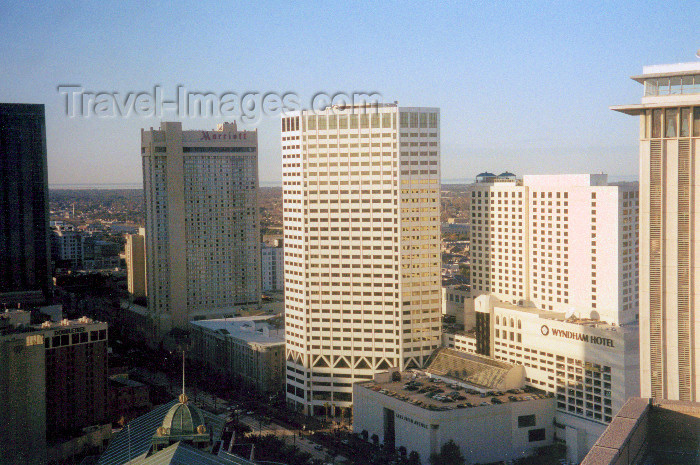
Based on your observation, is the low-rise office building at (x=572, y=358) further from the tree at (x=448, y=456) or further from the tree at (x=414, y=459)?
the tree at (x=414, y=459)

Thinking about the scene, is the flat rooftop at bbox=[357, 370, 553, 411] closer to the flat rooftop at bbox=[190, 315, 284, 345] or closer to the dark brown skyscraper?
the flat rooftop at bbox=[190, 315, 284, 345]

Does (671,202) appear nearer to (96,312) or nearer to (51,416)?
(51,416)

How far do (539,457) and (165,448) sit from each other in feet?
70.6

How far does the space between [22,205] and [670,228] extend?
6221cm

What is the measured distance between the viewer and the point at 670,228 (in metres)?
27.5

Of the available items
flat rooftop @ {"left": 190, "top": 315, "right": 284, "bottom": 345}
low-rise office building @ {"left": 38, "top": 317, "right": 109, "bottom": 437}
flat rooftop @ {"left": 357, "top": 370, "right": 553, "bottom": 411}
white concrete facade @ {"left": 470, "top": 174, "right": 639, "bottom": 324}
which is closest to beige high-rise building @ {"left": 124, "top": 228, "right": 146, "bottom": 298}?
flat rooftop @ {"left": 190, "top": 315, "right": 284, "bottom": 345}

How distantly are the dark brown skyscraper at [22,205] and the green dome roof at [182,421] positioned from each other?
50824 millimetres

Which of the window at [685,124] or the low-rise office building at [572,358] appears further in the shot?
the low-rise office building at [572,358]

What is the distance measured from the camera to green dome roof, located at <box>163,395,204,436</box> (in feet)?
88.1

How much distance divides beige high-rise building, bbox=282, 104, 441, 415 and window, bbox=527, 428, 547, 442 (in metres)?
9.53

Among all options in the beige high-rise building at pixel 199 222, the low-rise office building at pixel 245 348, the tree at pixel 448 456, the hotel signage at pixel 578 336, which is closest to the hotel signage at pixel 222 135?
the beige high-rise building at pixel 199 222

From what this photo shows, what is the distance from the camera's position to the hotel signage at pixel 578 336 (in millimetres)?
39438

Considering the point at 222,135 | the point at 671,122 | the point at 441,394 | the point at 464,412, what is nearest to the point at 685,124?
the point at 671,122

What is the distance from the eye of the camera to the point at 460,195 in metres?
62.0
